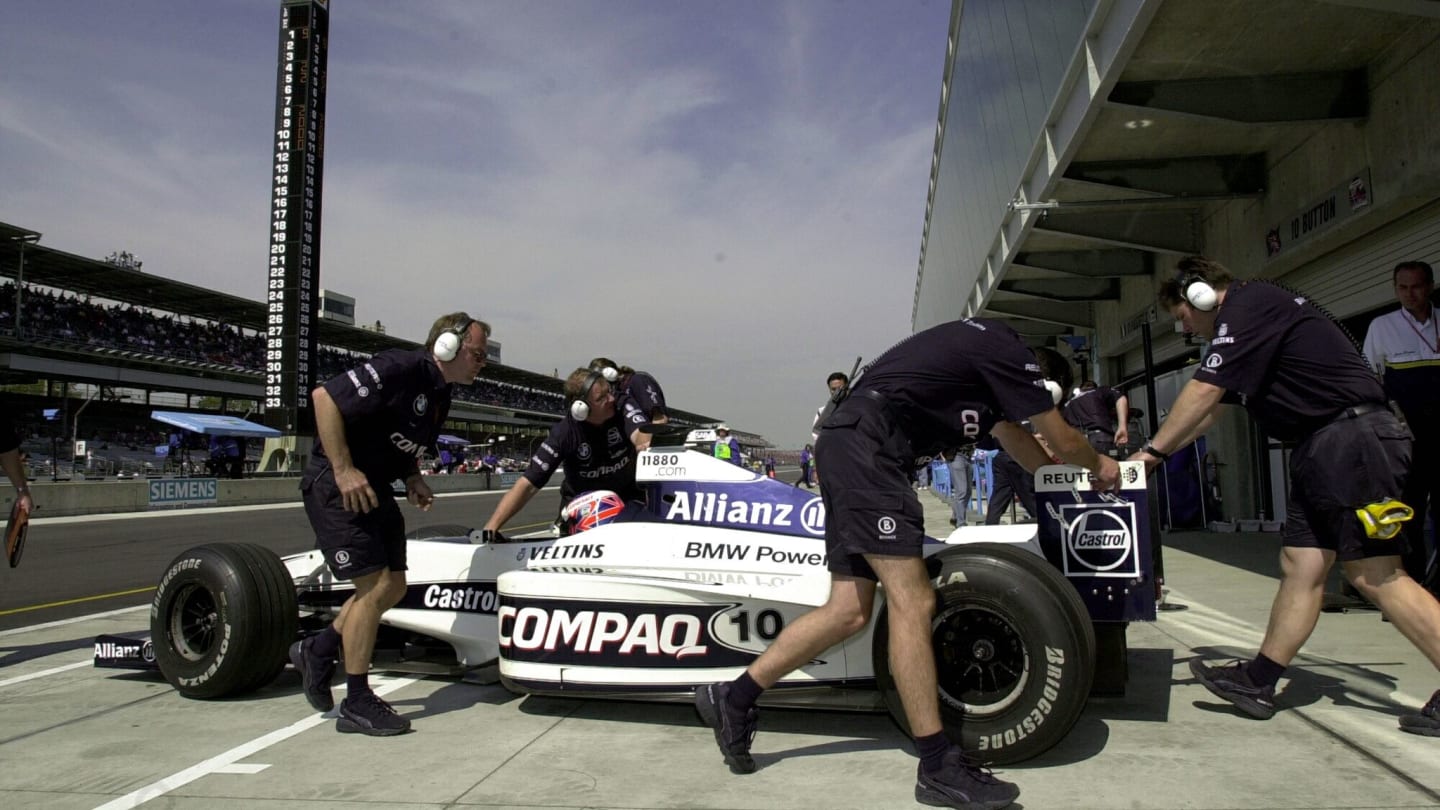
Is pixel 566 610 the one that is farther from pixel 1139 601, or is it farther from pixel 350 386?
pixel 1139 601

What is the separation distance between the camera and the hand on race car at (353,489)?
11.6ft

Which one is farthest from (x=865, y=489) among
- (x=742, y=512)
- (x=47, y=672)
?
(x=47, y=672)

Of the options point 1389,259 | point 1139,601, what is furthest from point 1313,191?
point 1139,601

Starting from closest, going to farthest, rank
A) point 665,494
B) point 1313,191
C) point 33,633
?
1. point 665,494
2. point 33,633
3. point 1313,191

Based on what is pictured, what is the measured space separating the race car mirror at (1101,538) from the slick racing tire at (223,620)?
3154 millimetres

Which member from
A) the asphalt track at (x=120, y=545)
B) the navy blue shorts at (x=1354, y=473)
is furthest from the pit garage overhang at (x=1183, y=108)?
the asphalt track at (x=120, y=545)

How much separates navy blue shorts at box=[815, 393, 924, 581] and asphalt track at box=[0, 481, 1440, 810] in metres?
0.72

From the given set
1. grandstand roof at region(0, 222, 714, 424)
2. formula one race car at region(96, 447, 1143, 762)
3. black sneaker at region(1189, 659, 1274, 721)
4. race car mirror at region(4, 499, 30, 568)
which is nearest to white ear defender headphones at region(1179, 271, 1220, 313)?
formula one race car at region(96, 447, 1143, 762)

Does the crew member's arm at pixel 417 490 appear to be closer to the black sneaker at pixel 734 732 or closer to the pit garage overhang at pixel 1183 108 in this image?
the black sneaker at pixel 734 732

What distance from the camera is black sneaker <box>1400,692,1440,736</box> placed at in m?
3.12

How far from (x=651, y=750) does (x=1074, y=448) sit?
1.76 meters

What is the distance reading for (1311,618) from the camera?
3352 millimetres

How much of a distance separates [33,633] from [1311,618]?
6910 mm

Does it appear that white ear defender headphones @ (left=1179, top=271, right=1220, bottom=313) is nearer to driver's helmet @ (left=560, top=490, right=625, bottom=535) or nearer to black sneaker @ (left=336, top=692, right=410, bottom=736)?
driver's helmet @ (left=560, top=490, right=625, bottom=535)
